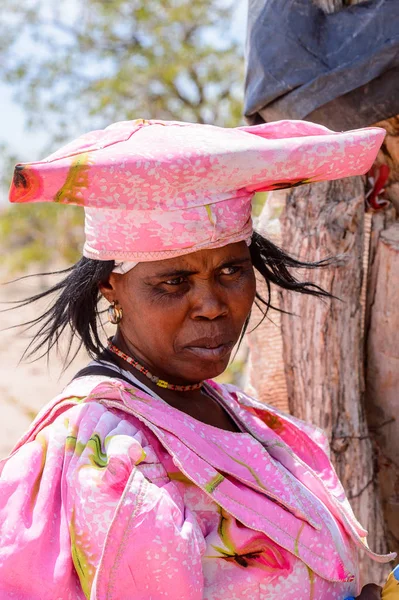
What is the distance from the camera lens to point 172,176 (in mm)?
1597

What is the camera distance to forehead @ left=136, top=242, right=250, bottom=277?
1.77 meters

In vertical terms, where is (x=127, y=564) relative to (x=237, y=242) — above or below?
below

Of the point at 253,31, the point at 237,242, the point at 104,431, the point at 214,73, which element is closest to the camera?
the point at 104,431

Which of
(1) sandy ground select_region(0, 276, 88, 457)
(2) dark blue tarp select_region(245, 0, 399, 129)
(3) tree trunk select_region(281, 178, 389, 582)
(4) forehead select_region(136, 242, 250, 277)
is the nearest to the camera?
(4) forehead select_region(136, 242, 250, 277)

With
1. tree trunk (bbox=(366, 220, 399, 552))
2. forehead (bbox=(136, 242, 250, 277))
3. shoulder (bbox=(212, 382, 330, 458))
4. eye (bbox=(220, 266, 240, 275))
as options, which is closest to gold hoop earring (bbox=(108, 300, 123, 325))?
forehead (bbox=(136, 242, 250, 277))

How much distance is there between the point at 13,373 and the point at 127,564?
21.5ft

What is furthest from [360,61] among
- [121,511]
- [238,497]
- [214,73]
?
[214,73]

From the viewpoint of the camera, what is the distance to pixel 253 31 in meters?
2.42

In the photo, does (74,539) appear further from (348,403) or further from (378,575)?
(378,575)

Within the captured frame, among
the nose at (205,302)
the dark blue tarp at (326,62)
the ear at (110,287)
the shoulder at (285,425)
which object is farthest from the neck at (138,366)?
the dark blue tarp at (326,62)

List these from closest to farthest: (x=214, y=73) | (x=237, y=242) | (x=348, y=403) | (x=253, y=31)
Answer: (x=237, y=242)
(x=253, y=31)
(x=348, y=403)
(x=214, y=73)

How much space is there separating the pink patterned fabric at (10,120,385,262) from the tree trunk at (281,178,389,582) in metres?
0.79

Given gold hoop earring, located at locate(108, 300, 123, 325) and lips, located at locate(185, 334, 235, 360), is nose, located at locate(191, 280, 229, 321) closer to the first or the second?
lips, located at locate(185, 334, 235, 360)

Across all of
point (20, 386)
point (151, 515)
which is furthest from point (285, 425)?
point (20, 386)
